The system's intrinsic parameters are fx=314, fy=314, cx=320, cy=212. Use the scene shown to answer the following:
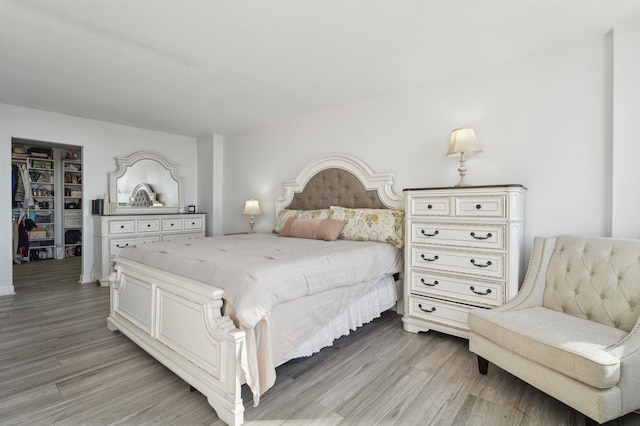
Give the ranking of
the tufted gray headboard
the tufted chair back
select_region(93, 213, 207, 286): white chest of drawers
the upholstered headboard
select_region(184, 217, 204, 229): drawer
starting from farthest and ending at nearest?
1. select_region(184, 217, 204, 229): drawer
2. select_region(93, 213, 207, 286): white chest of drawers
3. the tufted gray headboard
4. the upholstered headboard
5. the tufted chair back

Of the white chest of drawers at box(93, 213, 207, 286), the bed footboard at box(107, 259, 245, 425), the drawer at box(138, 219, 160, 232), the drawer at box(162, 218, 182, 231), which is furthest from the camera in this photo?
the drawer at box(162, 218, 182, 231)

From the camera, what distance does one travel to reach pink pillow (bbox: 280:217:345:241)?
322 centimetres

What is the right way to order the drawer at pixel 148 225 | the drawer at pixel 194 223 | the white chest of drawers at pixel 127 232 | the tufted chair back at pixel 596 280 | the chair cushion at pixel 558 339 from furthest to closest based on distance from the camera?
the drawer at pixel 194 223
the drawer at pixel 148 225
the white chest of drawers at pixel 127 232
the tufted chair back at pixel 596 280
the chair cushion at pixel 558 339

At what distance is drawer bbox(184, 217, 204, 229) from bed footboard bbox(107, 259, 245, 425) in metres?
2.69

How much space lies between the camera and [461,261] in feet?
8.14

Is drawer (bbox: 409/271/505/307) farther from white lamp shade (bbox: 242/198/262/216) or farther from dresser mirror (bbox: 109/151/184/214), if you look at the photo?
dresser mirror (bbox: 109/151/184/214)

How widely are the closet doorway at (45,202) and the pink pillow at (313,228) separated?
5.16 metres

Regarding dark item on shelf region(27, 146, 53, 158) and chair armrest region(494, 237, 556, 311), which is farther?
dark item on shelf region(27, 146, 53, 158)

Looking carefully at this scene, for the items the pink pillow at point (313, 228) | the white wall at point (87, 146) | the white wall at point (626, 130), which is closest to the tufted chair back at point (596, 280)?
the white wall at point (626, 130)

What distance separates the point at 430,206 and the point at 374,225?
2.06 feet

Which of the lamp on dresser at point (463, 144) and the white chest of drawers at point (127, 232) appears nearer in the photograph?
the lamp on dresser at point (463, 144)

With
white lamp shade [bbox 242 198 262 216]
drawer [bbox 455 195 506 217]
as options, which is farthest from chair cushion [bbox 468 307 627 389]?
white lamp shade [bbox 242 198 262 216]

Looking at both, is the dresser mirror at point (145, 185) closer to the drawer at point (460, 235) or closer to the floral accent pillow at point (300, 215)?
the floral accent pillow at point (300, 215)

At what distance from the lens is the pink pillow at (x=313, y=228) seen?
3.22 metres
